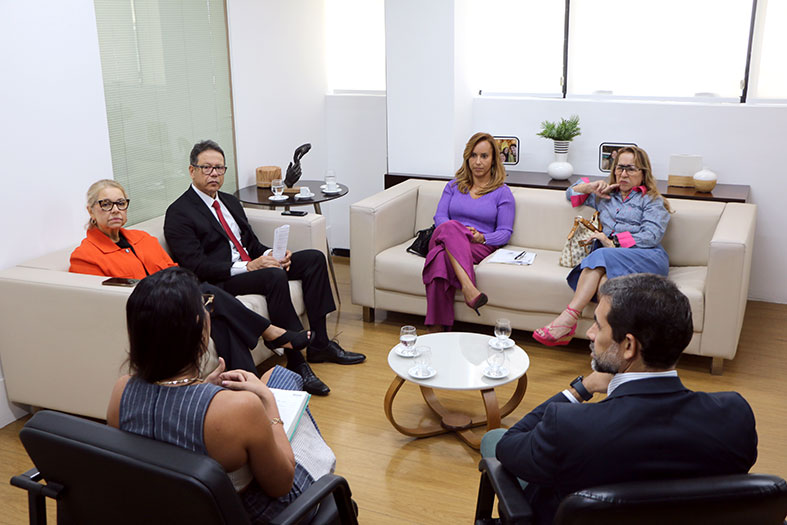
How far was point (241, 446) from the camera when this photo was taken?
5.83 feet

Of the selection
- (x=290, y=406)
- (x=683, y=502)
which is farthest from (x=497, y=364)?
(x=683, y=502)

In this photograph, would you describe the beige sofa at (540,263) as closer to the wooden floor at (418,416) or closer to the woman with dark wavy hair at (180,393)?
the wooden floor at (418,416)

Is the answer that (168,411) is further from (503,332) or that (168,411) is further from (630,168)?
(630,168)

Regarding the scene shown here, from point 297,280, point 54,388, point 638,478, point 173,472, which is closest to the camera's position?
point 173,472

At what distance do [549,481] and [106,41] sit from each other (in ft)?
11.6

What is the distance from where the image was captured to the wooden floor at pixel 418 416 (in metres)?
3.03

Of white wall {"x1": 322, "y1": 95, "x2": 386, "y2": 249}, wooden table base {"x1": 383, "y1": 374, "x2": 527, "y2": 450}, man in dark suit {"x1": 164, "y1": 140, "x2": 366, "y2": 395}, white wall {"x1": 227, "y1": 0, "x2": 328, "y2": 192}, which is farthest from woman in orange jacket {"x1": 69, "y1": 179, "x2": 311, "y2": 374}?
white wall {"x1": 322, "y1": 95, "x2": 386, "y2": 249}

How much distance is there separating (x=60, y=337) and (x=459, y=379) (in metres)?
1.88

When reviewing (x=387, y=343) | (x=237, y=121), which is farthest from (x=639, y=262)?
(x=237, y=121)

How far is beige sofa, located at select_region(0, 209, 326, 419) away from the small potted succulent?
2946 mm

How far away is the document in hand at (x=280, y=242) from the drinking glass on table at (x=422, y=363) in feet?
3.73

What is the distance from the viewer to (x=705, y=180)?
15.8 feet

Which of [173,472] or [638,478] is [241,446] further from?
[638,478]

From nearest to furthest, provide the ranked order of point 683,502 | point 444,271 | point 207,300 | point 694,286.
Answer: point 683,502 < point 207,300 < point 694,286 < point 444,271
